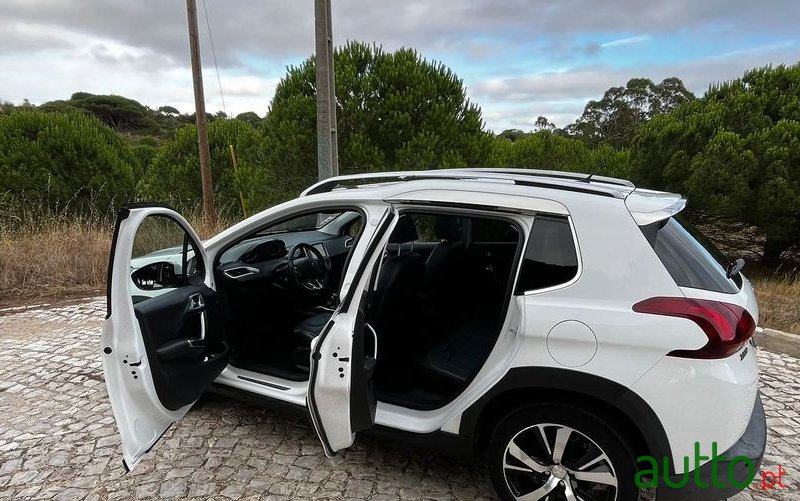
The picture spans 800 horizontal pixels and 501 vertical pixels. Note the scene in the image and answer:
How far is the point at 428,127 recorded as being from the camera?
760 cm

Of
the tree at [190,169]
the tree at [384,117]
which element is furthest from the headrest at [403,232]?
the tree at [190,169]

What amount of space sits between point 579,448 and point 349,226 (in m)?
3.13

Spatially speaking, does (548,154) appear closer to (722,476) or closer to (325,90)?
(325,90)

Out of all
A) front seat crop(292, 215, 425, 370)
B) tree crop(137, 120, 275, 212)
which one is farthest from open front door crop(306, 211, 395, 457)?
tree crop(137, 120, 275, 212)

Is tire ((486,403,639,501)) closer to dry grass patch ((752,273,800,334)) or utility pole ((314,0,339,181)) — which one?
dry grass patch ((752,273,800,334))

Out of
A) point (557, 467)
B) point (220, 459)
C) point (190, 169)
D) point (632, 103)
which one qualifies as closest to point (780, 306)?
point (557, 467)

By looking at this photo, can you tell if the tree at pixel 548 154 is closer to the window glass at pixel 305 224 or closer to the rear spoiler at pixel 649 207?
the window glass at pixel 305 224

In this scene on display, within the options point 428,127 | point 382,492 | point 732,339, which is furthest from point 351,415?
point 428,127

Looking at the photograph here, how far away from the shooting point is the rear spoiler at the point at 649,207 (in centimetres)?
202

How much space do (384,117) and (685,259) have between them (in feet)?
20.5

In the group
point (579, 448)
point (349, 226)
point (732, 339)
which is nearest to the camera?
point (732, 339)

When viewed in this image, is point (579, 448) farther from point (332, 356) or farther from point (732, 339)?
point (332, 356)

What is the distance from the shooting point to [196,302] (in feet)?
8.98

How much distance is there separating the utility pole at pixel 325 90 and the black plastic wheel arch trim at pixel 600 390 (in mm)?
4784
